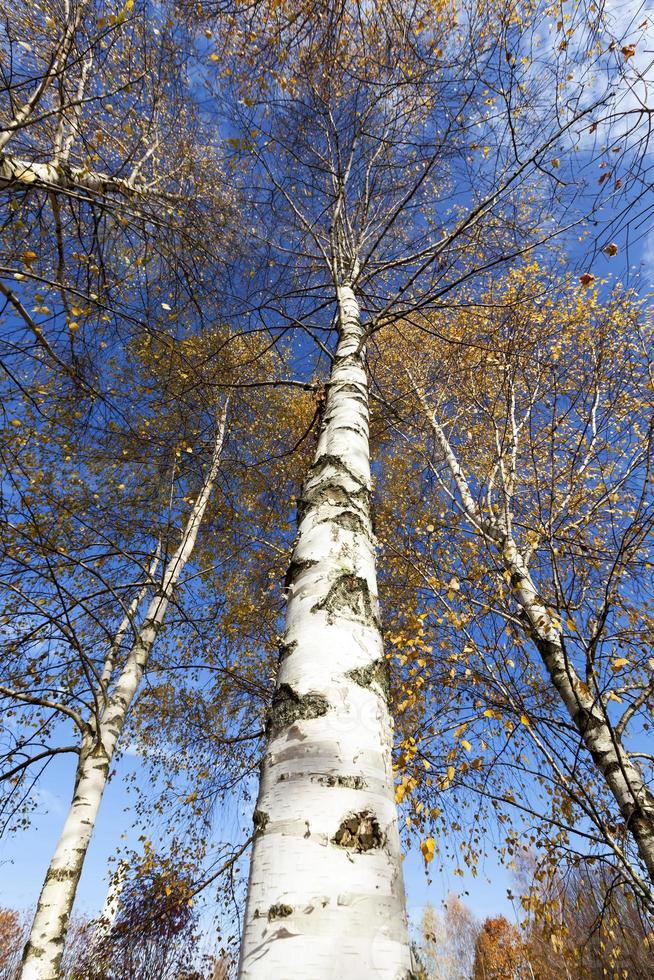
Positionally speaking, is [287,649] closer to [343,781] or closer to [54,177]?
[343,781]

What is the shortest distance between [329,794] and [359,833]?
0.31 feet

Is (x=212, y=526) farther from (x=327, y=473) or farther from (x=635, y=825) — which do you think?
(x=635, y=825)

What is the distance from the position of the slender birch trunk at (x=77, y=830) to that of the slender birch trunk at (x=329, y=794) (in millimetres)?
3320

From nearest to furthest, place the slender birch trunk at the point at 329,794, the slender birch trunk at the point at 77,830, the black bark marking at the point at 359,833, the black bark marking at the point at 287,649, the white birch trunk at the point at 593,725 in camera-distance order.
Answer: the slender birch trunk at the point at 329,794 → the black bark marking at the point at 359,833 → the black bark marking at the point at 287,649 → the white birch trunk at the point at 593,725 → the slender birch trunk at the point at 77,830

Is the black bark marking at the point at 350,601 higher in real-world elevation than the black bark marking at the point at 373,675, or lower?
higher

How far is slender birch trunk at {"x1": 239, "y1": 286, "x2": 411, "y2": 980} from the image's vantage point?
0.79m

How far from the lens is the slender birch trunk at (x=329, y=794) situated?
789mm

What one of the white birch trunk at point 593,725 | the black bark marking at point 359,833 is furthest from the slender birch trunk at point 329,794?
the white birch trunk at point 593,725

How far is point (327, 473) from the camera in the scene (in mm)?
1917

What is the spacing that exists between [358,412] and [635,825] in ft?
9.97

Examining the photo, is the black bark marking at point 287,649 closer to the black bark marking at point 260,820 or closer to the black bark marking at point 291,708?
the black bark marking at point 291,708

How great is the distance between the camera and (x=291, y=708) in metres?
1.16

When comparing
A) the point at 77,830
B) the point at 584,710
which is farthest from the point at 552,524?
Result: the point at 77,830

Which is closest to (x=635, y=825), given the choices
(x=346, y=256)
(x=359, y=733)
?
(x=359, y=733)
